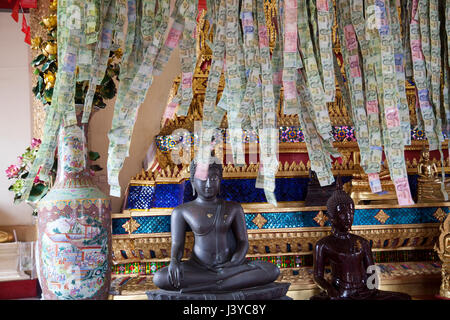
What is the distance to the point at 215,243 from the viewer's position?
103 inches

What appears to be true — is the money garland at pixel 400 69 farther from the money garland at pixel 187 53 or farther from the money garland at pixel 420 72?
the money garland at pixel 187 53

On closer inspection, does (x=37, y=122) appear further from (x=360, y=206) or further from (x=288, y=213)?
(x=360, y=206)

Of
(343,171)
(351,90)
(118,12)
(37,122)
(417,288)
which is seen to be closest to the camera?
(118,12)

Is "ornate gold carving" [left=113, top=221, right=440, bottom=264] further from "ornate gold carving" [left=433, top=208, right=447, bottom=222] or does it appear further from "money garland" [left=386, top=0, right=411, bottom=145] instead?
"money garland" [left=386, top=0, right=411, bottom=145]

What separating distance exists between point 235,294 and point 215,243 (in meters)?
0.34

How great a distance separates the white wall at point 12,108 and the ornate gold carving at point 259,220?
73.3 inches

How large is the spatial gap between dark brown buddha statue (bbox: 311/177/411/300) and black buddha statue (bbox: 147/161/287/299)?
279 millimetres

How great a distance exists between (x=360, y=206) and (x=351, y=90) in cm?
148

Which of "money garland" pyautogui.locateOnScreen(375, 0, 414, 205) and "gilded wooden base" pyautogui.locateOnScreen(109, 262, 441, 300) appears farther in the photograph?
"gilded wooden base" pyautogui.locateOnScreen(109, 262, 441, 300)

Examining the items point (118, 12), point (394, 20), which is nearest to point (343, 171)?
point (394, 20)

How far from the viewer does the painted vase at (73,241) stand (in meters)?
2.12

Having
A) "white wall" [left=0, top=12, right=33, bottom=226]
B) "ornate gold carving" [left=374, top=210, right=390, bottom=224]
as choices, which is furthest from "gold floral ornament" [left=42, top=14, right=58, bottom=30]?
"ornate gold carving" [left=374, top=210, right=390, bottom=224]

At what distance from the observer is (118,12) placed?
1.42 metres

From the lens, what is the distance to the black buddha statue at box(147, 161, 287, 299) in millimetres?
2434
